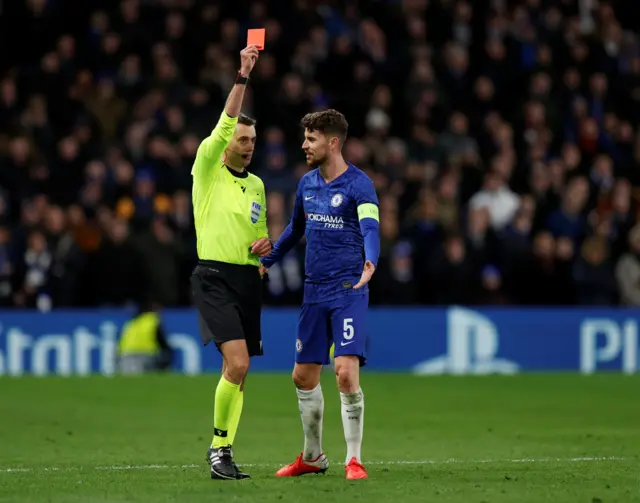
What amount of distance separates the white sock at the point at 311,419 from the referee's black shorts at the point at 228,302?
46cm

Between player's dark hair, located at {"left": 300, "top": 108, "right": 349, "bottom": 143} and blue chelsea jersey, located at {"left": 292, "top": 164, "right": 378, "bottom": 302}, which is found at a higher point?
player's dark hair, located at {"left": 300, "top": 108, "right": 349, "bottom": 143}

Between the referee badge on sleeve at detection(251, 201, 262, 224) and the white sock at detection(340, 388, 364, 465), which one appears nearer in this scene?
the white sock at detection(340, 388, 364, 465)

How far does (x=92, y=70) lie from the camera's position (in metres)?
22.6

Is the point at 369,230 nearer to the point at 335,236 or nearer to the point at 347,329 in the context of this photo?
the point at 335,236

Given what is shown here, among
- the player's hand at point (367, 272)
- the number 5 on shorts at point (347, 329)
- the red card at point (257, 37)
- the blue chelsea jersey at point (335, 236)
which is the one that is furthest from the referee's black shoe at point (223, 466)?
the red card at point (257, 37)

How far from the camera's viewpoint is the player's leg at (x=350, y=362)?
31.7 feet

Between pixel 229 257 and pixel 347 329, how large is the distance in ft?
3.12

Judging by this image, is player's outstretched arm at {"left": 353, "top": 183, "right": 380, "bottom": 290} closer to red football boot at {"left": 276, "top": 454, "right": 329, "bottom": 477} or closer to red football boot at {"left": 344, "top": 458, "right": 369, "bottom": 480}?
red football boot at {"left": 344, "top": 458, "right": 369, "bottom": 480}

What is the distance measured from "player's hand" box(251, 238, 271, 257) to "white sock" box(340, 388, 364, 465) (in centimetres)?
112

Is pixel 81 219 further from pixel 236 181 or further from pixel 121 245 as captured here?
pixel 236 181

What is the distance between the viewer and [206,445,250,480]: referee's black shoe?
31.3 ft

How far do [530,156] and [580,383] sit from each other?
5543mm

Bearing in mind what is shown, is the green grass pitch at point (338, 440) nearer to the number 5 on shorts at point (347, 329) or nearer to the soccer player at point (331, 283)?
the soccer player at point (331, 283)

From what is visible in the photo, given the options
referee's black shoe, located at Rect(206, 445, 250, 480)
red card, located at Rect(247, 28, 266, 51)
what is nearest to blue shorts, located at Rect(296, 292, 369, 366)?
referee's black shoe, located at Rect(206, 445, 250, 480)
